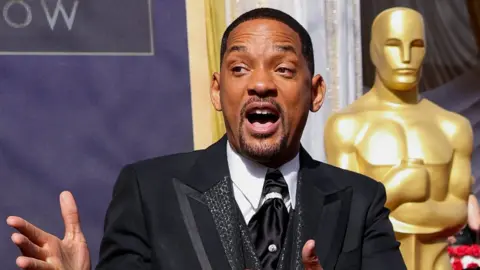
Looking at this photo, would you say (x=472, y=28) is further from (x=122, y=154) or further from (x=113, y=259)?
(x=113, y=259)

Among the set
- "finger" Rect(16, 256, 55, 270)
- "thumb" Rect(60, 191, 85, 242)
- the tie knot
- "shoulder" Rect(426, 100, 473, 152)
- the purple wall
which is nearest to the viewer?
"finger" Rect(16, 256, 55, 270)

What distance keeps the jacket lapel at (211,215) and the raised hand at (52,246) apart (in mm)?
176

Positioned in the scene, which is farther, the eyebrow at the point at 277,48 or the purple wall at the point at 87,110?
the purple wall at the point at 87,110

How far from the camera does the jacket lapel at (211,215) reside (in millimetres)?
1319

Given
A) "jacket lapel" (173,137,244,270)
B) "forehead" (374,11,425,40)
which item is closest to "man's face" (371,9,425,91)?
"forehead" (374,11,425,40)

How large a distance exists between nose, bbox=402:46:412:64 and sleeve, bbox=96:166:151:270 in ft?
5.59

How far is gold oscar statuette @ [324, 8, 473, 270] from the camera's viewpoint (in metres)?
2.79

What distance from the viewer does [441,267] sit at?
293 centimetres

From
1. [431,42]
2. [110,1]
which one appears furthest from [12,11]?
[431,42]

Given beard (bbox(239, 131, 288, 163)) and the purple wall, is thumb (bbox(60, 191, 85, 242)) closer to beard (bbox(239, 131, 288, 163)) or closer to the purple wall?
beard (bbox(239, 131, 288, 163))

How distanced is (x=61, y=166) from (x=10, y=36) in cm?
48

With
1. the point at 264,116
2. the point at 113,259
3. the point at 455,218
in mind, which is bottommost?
the point at 455,218

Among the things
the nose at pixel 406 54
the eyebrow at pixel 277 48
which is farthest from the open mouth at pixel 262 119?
the nose at pixel 406 54

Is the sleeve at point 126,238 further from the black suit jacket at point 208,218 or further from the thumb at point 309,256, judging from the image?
the thumb at point 309,256
